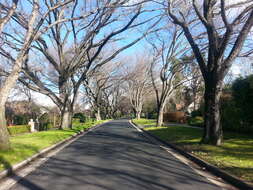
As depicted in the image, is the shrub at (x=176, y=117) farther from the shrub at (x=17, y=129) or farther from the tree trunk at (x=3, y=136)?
the tree trunk at (x=3, y=136)

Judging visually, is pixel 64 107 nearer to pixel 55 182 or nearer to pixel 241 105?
pixel 241 105

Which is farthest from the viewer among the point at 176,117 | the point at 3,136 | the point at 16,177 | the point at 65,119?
the point at 176,117

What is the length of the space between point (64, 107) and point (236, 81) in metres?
14.3

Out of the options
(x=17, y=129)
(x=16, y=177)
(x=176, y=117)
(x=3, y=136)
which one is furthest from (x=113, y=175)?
(x=176, y=117)

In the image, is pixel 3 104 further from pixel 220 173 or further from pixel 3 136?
pixel 220 173

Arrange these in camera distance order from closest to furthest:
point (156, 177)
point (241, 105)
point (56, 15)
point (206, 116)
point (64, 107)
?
point (156, 177) < point (206, 116) < point (241, 105) < point (56, 15) < point (64, 107)

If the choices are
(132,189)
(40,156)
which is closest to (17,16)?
(40,156)

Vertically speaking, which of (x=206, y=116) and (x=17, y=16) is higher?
(x=17, y=16)

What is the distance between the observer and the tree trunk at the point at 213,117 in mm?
11891

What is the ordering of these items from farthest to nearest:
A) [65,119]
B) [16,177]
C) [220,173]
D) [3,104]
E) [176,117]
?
[176,117] < [65,119] < [3,104] < [220,173] < [16,177]

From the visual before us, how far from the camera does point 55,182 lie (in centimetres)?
611

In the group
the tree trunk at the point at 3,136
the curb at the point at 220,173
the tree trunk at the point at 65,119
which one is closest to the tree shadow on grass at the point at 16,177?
the tree trunk at the point at 3,136

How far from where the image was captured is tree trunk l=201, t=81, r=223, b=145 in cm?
1189

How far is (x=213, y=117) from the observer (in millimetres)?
12016
